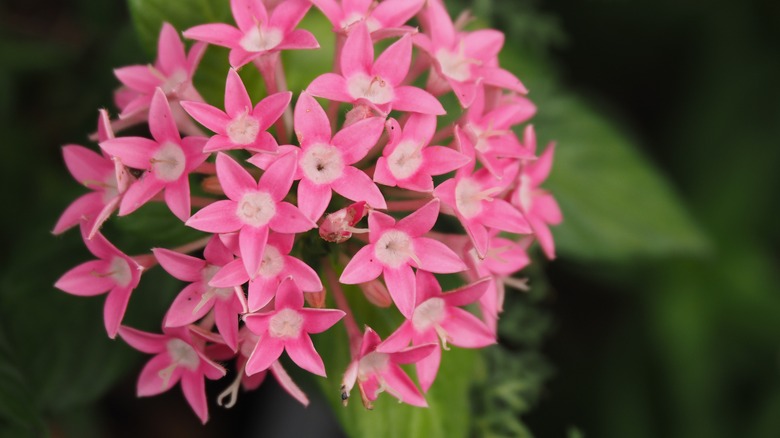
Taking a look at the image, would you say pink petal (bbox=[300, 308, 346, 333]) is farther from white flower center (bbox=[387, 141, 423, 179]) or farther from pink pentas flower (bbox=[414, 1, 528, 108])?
pink pentas flower (bbox=[414, 1, 528, 108])

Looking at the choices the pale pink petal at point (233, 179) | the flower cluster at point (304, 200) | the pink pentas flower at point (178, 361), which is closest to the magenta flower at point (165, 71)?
the flower cluster at point (304, 200)

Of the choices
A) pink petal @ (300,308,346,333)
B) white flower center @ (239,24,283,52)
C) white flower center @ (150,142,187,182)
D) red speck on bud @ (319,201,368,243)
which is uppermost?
white flower center @ (239,24,283,52)

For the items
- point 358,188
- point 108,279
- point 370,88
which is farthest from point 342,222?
point 108,279

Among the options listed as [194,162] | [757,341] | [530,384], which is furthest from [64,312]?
[757,341]

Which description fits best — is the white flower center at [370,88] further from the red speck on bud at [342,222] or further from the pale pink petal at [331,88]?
the red speck on bud at [342,222]

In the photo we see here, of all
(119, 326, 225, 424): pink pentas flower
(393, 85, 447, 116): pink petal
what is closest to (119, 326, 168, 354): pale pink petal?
(119, 326, 225, 424): pink pentas flower

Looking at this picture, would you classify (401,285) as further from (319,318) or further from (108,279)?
(108,279)
